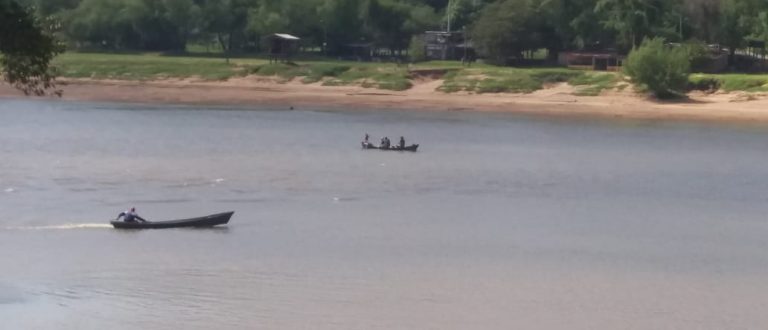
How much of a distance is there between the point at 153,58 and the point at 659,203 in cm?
6168

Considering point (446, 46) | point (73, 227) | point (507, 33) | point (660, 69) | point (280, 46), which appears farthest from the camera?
point (446, 46)

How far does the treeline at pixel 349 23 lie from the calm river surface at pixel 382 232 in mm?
33264

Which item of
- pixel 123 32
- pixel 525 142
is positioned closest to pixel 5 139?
pixel 525 142

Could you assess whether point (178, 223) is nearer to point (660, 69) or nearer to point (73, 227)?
point (73, 227)

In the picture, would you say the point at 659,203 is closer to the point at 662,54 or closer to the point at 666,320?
the point at 666,320

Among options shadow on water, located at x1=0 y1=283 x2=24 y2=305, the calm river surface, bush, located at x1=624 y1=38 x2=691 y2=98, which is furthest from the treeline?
shadow on water, located at x1=0 y1=283 x2=24 y2=305

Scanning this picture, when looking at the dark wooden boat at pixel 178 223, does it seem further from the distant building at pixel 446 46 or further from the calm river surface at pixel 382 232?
the distant building at pixel 446 46

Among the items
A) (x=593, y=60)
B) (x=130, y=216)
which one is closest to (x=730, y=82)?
(x=593, y=60)

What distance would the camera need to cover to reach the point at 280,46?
334ft

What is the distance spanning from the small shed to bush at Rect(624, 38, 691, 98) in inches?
1081

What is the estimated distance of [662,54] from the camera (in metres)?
80.1

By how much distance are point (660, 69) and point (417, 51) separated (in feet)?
83.6

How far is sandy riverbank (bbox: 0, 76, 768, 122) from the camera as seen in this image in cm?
7756

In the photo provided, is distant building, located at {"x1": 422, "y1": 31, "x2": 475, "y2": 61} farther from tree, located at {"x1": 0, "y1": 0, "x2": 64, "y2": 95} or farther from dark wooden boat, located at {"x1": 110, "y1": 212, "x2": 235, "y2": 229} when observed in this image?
tree, located at {"x1": 0, "y1": 0, "x2": 64, "y2": 95}
